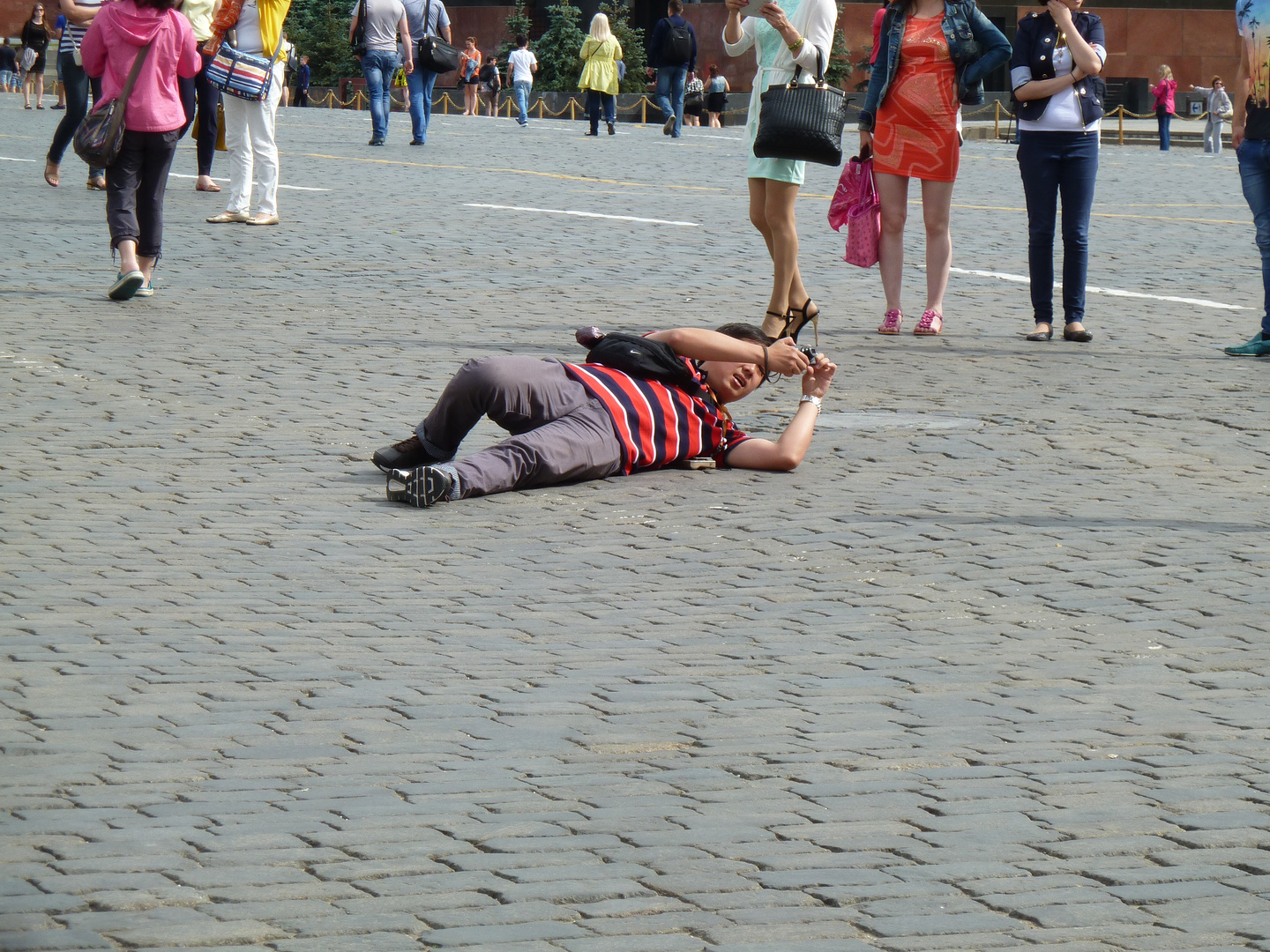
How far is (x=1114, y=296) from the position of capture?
11.8 meters

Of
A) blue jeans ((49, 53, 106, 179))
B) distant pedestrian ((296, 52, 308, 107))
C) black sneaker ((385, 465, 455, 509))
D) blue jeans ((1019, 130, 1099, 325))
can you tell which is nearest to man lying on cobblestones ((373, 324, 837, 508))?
black sneaker ((385, 465, 455, 509))

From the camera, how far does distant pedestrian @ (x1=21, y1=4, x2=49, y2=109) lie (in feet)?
105

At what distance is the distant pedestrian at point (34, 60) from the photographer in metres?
31.9

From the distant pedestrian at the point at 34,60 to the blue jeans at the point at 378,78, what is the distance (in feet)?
33.2

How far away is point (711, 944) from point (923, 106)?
7.31 metres

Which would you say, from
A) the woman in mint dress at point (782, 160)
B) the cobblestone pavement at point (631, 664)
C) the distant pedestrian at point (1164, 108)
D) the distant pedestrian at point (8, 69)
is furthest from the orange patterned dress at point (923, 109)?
the distant pedestrian at point (8, 69)

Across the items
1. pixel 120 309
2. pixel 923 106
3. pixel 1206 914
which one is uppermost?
pixel 923 106

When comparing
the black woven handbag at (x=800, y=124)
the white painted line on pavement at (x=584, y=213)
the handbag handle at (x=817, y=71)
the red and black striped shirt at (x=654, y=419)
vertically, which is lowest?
the red and black striped shirt at (x=654, y=419)

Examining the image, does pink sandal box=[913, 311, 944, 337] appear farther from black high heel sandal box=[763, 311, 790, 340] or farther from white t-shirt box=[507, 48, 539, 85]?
white t-shirt box=[507, 48, 539, 85]

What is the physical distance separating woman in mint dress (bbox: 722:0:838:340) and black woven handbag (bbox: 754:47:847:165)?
10 centimetres

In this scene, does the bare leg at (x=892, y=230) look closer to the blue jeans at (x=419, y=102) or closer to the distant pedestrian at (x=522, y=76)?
the blue jeans at (x=419, y=102)

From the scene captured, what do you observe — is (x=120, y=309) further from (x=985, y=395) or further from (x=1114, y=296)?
(x=1114, y=296)

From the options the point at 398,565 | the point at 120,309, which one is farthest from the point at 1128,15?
the point at 398,565

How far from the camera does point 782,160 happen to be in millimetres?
9352
